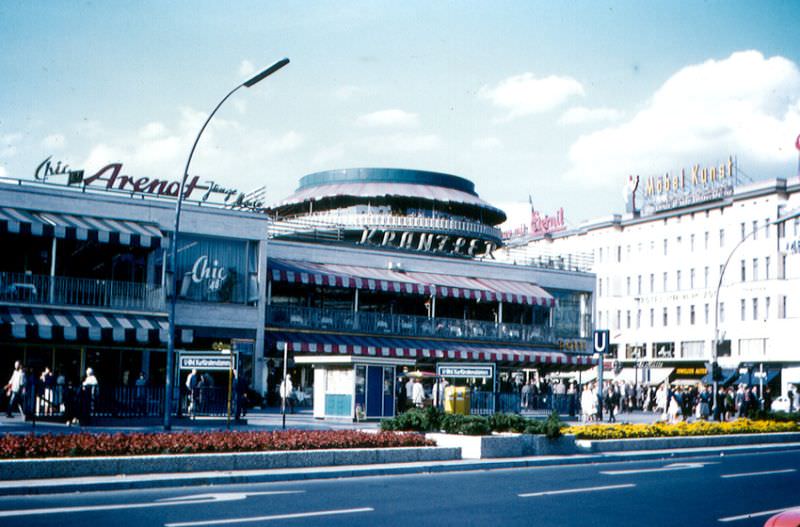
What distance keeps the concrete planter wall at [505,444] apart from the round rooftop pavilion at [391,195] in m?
41.2

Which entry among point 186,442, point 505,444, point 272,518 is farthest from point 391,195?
point 272,518

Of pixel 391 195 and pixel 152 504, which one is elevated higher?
pixel 391 195

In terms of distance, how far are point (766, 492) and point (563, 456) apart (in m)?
6.63

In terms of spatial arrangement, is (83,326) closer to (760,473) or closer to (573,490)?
(573,490)

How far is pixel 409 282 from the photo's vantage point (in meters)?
51.1

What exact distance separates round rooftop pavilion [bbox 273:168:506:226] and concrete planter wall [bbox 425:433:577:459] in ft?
135

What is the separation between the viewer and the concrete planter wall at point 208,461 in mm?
14648

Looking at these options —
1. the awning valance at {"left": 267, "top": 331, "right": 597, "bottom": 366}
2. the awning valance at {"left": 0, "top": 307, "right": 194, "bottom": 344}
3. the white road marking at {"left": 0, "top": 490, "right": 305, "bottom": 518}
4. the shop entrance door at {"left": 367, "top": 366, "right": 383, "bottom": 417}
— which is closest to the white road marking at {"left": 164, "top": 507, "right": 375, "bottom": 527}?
the white road marking at {"left": 0, "top": 490, "right": 305, "bottom": 518}

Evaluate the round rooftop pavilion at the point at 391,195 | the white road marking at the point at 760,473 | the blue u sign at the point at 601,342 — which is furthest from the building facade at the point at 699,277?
the white road marking at the point at 760,473

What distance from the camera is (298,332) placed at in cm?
4747

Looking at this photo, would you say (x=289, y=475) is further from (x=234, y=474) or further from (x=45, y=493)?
(x=45, y=493)

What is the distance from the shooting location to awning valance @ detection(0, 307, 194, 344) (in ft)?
113

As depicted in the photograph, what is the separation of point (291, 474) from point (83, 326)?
2136 cm

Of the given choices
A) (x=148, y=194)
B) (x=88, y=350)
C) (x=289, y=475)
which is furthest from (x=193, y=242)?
(x=289, y=475)
